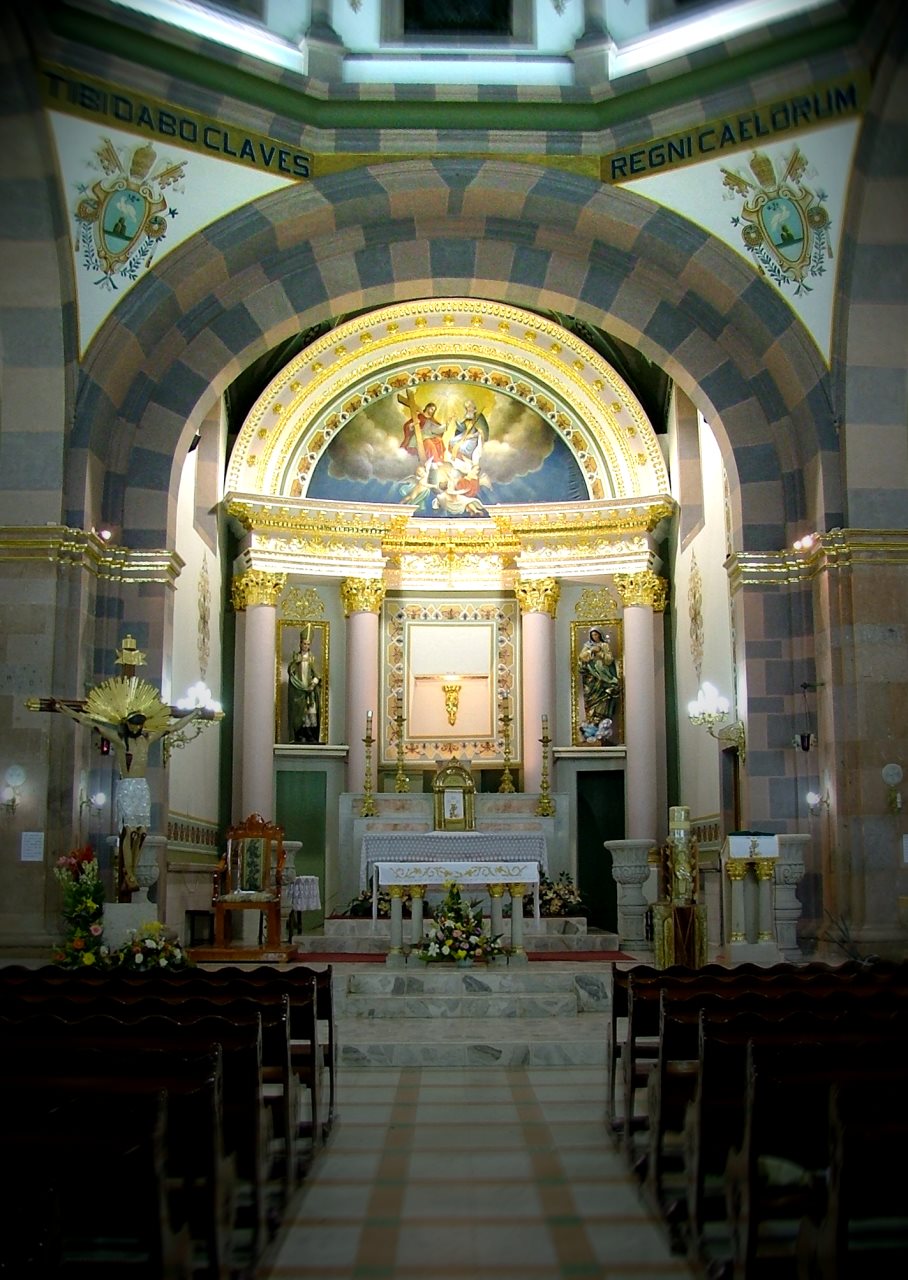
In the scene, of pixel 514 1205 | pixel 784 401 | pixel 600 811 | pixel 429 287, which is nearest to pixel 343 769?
pixel 600 811

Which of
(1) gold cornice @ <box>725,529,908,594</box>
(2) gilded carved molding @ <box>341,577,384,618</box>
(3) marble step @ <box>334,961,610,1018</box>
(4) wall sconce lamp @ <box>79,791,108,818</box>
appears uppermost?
(2) gilded carved molding @ <box>341,577,384,618</box>

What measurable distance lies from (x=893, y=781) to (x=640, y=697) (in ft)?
19.3

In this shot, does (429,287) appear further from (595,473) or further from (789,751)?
(789,751)

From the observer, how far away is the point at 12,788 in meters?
12.4

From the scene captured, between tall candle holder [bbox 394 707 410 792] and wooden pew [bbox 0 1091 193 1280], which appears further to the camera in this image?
tall candle holder [bbox 394 707 410 792]

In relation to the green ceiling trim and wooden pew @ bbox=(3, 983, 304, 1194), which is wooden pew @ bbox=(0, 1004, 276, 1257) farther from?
the green ceiling trim

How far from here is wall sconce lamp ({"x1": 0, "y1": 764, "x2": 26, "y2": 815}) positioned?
40.7ft

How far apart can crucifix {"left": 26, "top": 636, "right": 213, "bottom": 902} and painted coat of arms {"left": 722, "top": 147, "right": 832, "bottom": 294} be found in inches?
285

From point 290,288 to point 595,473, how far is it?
234 inches

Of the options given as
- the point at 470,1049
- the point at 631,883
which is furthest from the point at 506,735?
the point at 470,1049

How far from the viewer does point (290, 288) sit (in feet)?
48.6

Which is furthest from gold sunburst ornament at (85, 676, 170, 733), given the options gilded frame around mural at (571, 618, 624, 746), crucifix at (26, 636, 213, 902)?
gilded frame around mural at (571, 618, 624, 746)

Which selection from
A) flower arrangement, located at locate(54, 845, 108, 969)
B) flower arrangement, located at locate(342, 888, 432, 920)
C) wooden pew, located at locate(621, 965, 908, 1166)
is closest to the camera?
wooden pew, located at locate(621, 965, 908, 1166)

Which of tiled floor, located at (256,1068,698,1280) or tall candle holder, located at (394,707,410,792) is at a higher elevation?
tall candle holder, located at (394,707,410,792)
